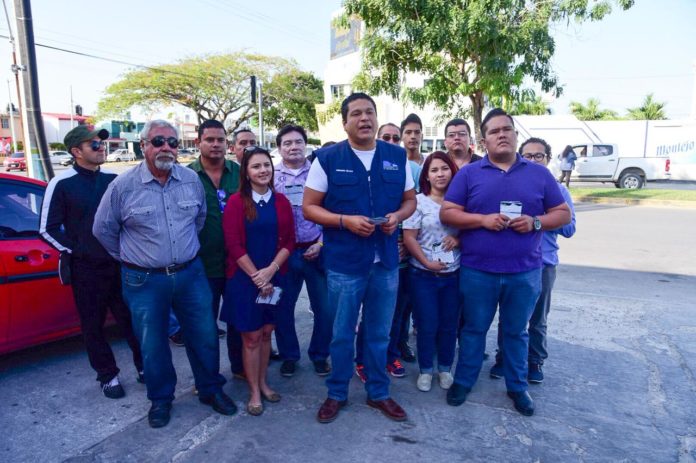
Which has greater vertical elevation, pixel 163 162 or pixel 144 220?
pixel 163 162

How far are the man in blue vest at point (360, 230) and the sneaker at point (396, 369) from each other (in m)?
0.55

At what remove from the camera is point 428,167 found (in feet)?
11.9

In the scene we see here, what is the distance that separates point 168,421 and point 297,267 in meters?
1.37

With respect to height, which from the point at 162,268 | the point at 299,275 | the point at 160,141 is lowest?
the point at 299,275

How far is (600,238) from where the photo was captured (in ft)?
31.1

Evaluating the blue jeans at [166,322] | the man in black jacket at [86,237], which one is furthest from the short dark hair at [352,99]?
the man in black jacket at [86,237]

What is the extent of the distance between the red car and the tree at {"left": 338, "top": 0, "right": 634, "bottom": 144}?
886 centimetres

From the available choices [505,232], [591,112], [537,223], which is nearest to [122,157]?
[591,112]

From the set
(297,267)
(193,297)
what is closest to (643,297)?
(297,267)

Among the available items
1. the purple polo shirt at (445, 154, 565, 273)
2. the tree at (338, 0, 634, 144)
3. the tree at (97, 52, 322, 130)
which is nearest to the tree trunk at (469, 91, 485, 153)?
the tree at (338, 0, 634, 144)

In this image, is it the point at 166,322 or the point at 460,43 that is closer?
the point at 166,322

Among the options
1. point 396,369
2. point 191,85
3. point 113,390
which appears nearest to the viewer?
point 113,390

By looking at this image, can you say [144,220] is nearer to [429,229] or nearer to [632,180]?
[429,229]

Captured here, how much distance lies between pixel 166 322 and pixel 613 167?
20.0 meters
